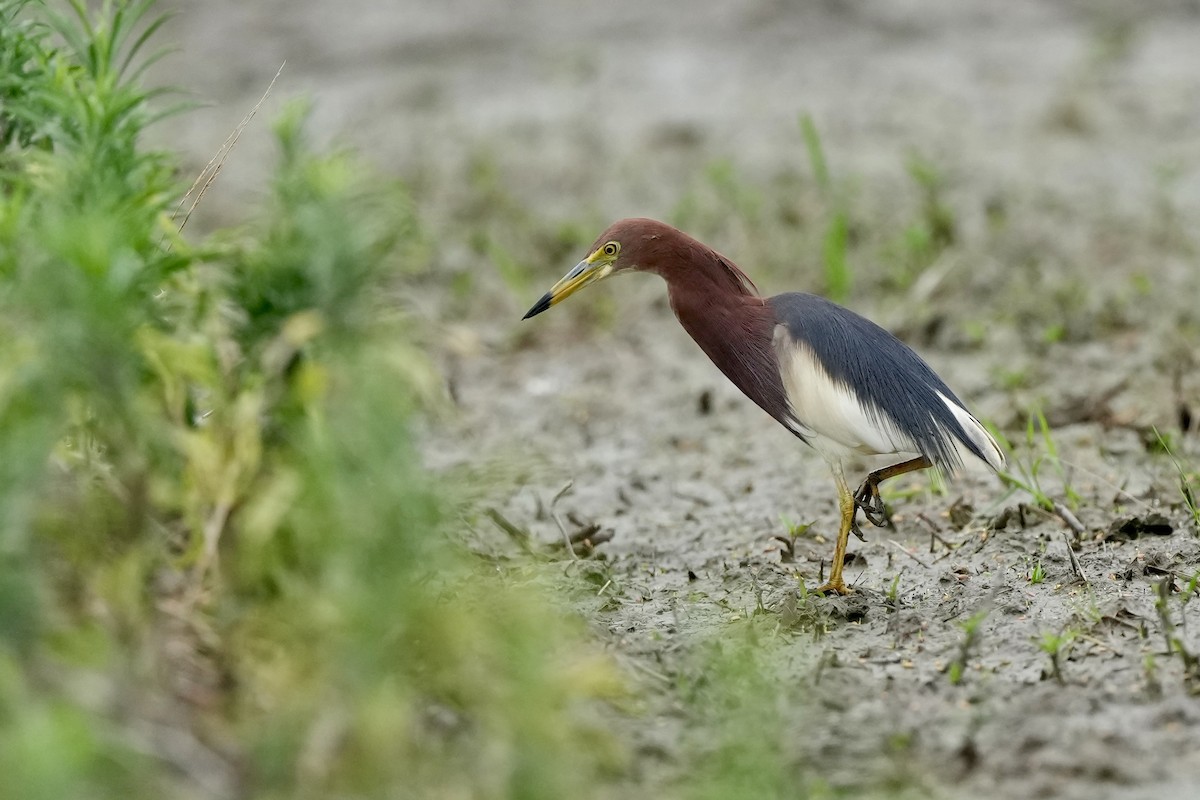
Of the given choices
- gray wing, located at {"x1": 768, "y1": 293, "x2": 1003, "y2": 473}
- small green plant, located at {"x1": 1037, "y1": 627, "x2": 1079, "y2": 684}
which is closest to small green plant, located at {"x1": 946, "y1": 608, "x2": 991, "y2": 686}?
small green plant, located at {"x1": 1037, "y1": 627, "x2": 1079, "y2": 684}

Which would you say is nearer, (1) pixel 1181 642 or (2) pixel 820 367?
(1) pixel 1181 642

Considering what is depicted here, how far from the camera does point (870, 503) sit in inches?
167

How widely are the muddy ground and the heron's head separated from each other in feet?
2.04

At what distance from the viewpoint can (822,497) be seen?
480cm

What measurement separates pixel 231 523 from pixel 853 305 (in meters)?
3.94

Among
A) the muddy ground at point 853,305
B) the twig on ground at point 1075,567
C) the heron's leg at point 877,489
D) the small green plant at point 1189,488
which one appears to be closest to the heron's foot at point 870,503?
the heron's leg at point 877,489

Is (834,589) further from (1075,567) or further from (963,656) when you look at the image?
(963,656)

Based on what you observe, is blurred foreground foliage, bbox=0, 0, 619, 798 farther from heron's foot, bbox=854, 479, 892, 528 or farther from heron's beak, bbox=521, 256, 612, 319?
heron's foot, bbox=854, 479, 892, 528

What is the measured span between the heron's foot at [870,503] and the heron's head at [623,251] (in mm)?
808

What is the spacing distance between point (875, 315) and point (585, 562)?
8.18ft

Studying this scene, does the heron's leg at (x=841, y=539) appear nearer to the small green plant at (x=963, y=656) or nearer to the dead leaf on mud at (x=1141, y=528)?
the small green plant at (x=963, y=656)

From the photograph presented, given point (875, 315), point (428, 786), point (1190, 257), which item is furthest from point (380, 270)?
point (1190, 257)

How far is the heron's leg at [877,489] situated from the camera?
4.06 metres

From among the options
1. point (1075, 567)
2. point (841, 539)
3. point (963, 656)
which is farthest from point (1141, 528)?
point (963, 656)
